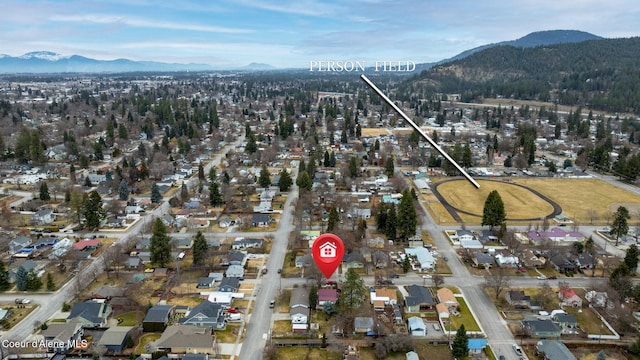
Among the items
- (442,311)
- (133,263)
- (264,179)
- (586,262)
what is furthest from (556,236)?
(133,263)

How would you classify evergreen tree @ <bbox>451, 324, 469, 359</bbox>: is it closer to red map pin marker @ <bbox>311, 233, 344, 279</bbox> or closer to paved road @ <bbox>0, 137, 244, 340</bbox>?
red map pin marker @ <bbox>311, 233, 344, 279</bbox>

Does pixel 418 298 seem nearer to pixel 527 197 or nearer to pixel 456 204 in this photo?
pixel 456 204

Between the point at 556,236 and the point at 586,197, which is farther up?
the point at 586,197

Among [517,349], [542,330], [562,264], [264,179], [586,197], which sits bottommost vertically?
[517,349]

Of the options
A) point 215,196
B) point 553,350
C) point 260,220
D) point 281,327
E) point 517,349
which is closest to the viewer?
point 553,350

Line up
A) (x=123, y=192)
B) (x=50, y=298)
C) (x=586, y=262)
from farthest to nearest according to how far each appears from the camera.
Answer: (x=123, y=192) < (x=586, y=262) < (x=50, y=298)

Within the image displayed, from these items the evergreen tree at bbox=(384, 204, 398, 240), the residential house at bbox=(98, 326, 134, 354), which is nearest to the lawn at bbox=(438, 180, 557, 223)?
the evergreen tree at bbox=(384, 204, 398, 240)

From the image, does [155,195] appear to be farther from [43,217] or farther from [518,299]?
[518,299]

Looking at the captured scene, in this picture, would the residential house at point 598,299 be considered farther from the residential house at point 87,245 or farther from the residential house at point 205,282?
the residential house at point 87,245
